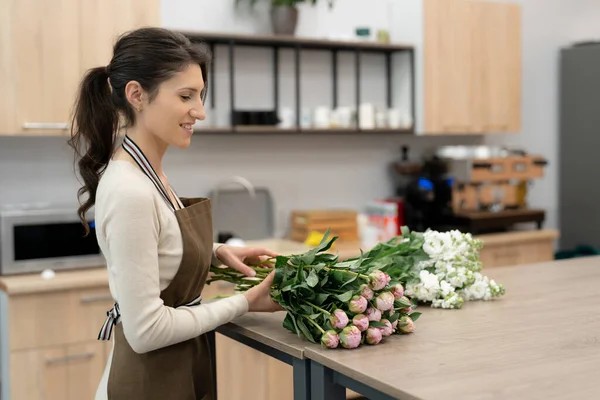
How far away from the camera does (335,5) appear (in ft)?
15.1

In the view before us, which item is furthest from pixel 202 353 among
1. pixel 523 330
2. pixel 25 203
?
pixel 25 203

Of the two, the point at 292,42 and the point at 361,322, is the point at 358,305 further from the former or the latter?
the point at 292,42

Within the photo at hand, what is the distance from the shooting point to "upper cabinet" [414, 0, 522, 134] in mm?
4473

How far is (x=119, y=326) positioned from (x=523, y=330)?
967mm

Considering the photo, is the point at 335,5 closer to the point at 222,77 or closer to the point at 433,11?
the point at 433,11

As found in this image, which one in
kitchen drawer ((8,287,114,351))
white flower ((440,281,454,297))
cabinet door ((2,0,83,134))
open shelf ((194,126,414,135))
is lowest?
kitchen drawer ((8,287,114,351))

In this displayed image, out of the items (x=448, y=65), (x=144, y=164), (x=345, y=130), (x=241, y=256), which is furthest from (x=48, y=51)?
(x=448, y=65)

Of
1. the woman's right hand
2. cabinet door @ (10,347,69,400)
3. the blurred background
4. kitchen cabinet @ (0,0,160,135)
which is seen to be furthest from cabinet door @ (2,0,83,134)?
the woman's right hand

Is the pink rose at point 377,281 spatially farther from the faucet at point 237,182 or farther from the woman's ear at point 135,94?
the faucet at point 237,182

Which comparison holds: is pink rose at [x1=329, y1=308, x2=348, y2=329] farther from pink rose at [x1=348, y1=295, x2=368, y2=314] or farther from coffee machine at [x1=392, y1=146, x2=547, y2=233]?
coffee machine at [x1=392, y1=146, x2=547, y2=233]

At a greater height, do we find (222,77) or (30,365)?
(222,77)

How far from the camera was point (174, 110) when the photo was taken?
175 cm

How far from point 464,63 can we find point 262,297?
3.09m

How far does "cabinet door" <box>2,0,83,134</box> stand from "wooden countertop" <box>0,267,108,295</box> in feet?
2.12
